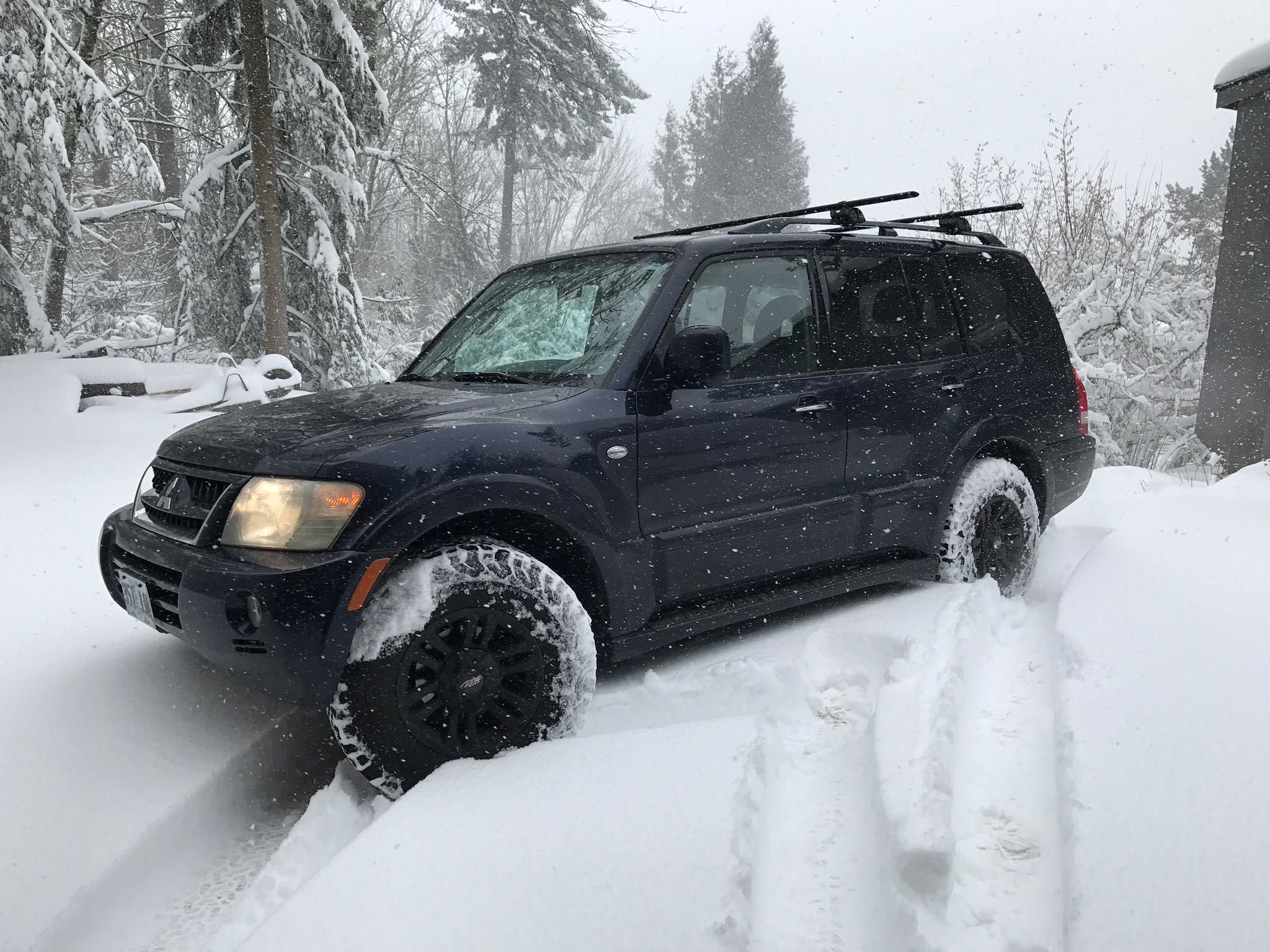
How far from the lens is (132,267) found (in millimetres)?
21062

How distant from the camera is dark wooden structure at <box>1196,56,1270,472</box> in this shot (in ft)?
27.7

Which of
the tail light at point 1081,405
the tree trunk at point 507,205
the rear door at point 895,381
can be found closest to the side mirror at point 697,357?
the rear door at point 895,381

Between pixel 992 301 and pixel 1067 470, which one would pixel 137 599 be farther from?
pixel 1067 470

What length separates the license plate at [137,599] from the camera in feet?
9.86

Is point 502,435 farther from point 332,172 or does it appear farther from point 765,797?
point 332,172

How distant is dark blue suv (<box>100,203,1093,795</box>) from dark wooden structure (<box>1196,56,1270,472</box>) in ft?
15.9

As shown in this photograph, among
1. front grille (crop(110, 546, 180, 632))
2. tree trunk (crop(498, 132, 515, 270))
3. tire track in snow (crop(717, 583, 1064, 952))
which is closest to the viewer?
tire track in snow (crop(717, 583, 1064, 952))

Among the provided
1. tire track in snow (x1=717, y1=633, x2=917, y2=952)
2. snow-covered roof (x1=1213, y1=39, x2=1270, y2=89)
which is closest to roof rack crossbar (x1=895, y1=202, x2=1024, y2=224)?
tire track in snow (x1=717, y1=633, x2=917, y2=952)

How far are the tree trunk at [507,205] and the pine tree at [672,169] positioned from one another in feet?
68.0

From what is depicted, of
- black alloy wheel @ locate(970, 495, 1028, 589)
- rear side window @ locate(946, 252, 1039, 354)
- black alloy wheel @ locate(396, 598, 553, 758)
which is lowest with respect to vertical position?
black alloy wheel @ locate(970, 495, 1028, 589)

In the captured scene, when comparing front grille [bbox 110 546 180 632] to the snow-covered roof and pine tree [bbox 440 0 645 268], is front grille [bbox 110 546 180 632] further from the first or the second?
pine tree [bbox 440 0 645 268]

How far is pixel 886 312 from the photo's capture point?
14.5 ft

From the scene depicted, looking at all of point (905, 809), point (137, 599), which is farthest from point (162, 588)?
point (905, 809)

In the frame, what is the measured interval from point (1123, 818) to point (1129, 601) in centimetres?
192
